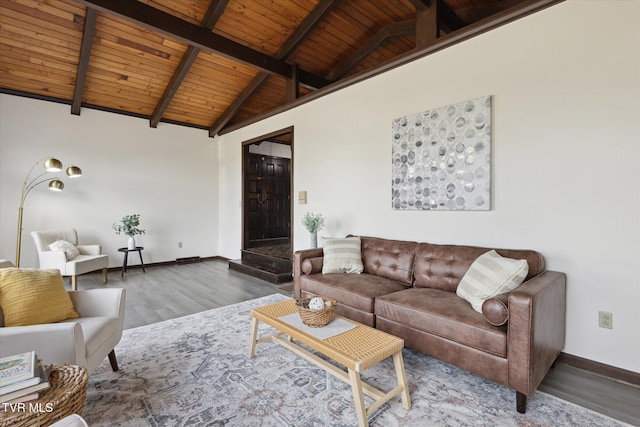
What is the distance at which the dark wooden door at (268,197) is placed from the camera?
25.8 feet

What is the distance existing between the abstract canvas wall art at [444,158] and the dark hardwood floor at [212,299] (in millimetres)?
1438

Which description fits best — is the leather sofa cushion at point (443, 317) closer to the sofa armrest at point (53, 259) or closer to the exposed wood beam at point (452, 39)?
the exposed wood beam at point (452, 39)

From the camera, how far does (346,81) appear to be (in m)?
4.06

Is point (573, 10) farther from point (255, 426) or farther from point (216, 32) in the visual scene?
point (216, 32)

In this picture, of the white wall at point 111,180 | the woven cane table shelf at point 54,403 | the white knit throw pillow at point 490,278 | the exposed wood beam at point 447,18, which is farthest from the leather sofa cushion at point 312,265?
the white wall at point 111,180

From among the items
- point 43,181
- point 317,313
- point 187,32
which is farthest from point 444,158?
point 43,181

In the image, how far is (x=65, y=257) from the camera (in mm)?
4215

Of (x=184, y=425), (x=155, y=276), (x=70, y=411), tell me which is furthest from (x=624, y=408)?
(x=155, y=276)

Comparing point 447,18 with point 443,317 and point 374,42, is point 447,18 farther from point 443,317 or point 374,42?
point 443,317

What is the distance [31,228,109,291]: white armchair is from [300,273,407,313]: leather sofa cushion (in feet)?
10.8

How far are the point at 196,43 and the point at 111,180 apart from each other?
3.20m

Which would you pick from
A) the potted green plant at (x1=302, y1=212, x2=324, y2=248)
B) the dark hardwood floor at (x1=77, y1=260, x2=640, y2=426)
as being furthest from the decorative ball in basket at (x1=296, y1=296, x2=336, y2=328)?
the potted green plant at (x1=302, y1=212, x2=324, y2=248)

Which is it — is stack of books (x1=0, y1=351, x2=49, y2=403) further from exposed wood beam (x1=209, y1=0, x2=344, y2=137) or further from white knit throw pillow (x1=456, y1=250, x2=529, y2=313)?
exposed wood beam (x1=209, y1=0, x2=344, y2=137)

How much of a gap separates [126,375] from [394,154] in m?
3.21
